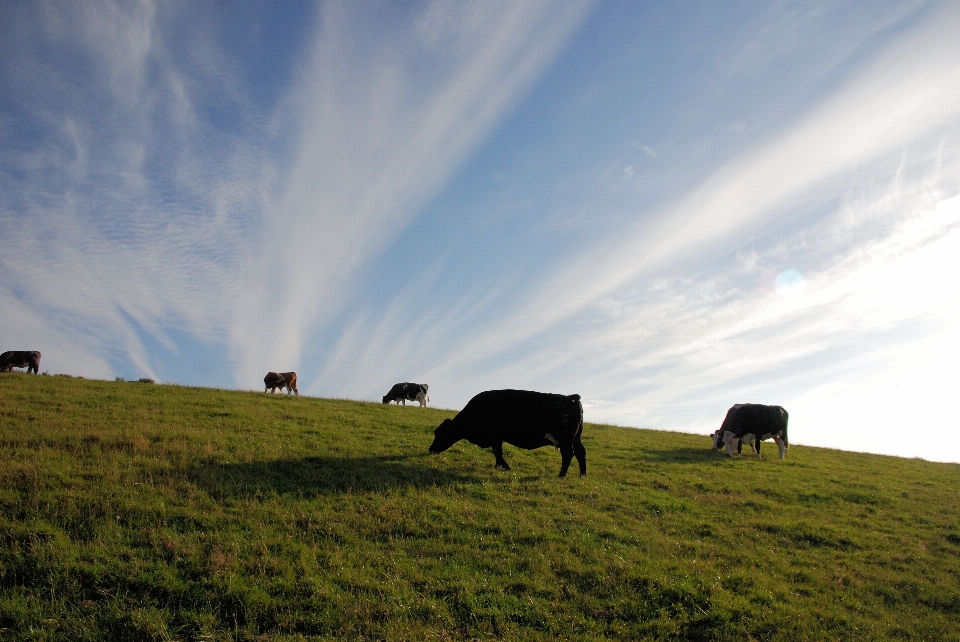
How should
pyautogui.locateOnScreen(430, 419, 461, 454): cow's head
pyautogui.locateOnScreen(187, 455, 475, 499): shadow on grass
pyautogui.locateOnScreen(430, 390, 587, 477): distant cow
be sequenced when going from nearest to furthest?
pyautogui.locateOnScreen(187, 455, 475, 499): shadow on grass, pyautogui.locateOnScreen(430, 390, 587, 477): distant cow, pyautogui.locateOnScreen(430, 419, 461, 454): cow's head

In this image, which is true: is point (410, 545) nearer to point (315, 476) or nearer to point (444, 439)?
point (315, 476)

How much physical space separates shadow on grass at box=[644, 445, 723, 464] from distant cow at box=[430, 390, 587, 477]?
569cm

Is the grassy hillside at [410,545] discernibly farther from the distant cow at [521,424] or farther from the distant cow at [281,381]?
the distant cow at [281,381]

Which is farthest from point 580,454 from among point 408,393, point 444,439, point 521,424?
point 408,393

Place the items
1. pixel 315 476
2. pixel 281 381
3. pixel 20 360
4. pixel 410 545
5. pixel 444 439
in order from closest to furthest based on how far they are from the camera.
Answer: pixel 410 545
pixel 315 476
pixel 444 439
pixel 20 360
pixel 281 381

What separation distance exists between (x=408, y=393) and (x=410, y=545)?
3052 cm

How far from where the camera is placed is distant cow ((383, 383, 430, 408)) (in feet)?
134

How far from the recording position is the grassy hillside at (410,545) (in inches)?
328

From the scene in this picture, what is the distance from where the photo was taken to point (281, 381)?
39.9 metres

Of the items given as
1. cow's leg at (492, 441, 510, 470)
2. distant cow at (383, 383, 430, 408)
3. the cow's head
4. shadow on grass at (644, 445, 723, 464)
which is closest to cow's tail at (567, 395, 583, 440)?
cow's leg at (492, 441, 510, 470)

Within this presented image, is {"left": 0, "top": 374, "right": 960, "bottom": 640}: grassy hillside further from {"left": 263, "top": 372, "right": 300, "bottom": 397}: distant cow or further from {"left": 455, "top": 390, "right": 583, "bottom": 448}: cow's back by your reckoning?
{"left": 263, "top": 372, "right": 300, "bottom": 397}: distant cow

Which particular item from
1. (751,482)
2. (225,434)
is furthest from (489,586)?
(751,482)

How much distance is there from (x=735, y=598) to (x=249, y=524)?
8425mm

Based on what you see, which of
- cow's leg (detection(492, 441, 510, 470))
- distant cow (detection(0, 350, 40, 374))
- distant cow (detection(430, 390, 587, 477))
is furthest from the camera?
distant cow (detection(0, 350, 40, 374))
